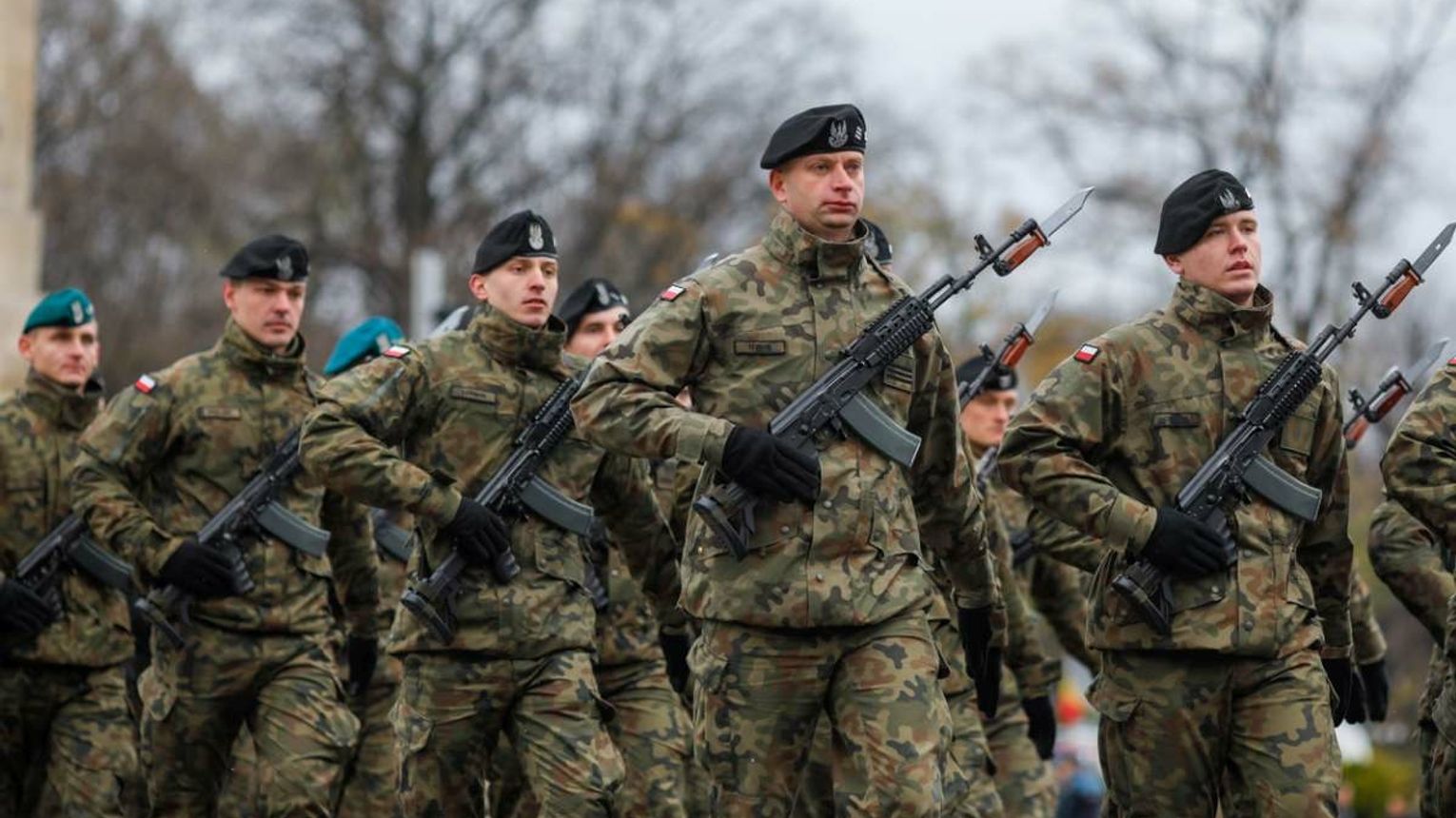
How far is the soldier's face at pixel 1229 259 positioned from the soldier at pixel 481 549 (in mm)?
2435

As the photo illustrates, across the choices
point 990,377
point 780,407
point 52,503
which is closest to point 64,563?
point 52,503

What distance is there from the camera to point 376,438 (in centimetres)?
972

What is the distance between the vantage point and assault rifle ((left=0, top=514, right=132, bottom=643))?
11.4m

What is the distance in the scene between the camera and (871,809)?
26.0 feet

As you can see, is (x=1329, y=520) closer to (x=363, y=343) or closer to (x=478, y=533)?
(x=478, y=533)

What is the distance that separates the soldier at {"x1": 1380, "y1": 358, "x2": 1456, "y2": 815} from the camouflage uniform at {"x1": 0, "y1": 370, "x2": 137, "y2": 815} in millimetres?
5338

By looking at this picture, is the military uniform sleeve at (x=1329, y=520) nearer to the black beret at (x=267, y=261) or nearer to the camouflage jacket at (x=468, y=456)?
the camouflage jacket at (x=468, y=456)

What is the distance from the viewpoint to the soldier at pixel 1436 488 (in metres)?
9.09

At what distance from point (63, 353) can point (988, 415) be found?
4212 millimetres

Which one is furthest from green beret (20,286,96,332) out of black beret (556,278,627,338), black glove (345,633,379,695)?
black beret (556,278,627,338)

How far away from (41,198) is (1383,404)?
104 ft

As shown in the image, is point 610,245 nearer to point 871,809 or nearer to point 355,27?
point 355,27

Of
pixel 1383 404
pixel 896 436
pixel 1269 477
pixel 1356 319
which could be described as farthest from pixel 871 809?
pixel 1383 404

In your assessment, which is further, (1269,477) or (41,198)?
(41,198)
